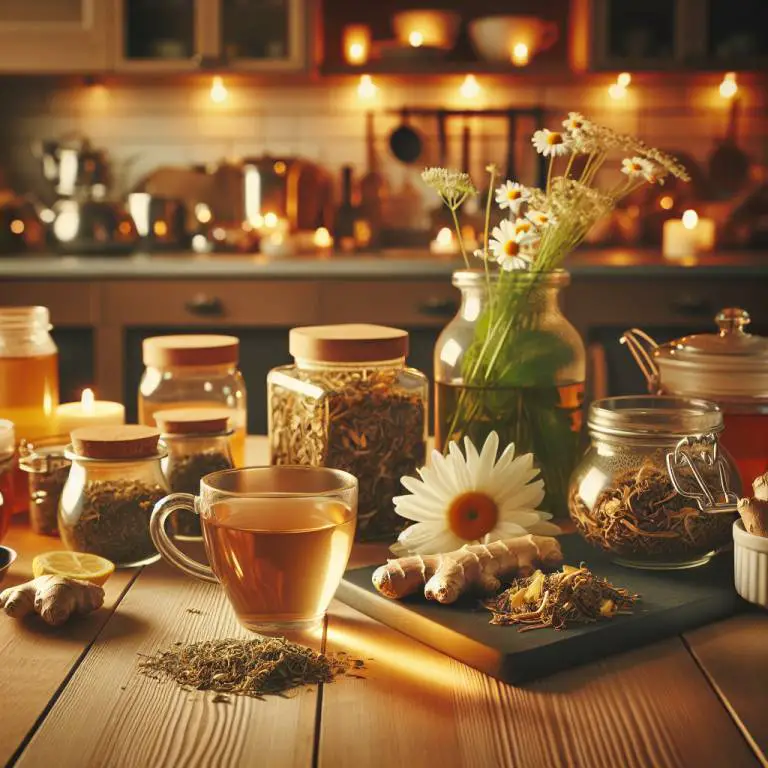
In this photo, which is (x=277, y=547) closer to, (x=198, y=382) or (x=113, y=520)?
(x=113, y=520)

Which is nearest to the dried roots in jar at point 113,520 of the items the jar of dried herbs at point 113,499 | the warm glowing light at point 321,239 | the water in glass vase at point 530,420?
the jar of dried herbs at point 113,499

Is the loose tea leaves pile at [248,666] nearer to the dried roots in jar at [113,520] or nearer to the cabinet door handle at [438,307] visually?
the dried roots in jar at [113,520]

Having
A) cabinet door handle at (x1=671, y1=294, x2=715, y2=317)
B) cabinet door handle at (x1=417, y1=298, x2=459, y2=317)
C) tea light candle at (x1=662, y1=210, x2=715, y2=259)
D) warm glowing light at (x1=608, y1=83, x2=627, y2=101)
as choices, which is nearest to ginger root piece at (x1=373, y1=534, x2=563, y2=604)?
cabinet door handle at (x1=417, y1=298, x2=459, y2=317)

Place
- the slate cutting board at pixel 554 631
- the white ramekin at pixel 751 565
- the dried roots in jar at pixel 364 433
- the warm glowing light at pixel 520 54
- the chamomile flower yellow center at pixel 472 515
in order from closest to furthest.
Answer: the slate cutting board at pixel 554 631
the white ramekin at pixel 751 565
the chamomile flower yellow center at pixel 472 515
the dried roots in jar at pixel 364 433
the warm glowing light at pixel 520 54

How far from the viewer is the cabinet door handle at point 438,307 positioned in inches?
119

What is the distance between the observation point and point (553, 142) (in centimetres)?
107

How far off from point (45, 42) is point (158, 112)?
0.49 meters

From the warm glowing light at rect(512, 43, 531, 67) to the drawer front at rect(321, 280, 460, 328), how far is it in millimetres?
885

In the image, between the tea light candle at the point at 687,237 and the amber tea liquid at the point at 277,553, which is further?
the tea light candle at the point at 687,237

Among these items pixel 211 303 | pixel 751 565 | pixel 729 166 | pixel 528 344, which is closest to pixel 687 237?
pixel 729 166

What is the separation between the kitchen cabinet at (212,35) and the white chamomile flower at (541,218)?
2.42 metres

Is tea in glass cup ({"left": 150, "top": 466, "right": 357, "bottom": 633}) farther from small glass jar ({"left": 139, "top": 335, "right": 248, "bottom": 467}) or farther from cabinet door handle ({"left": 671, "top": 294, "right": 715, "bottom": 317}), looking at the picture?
cabinet door handle ({"left": 671, "top": 294, "right": 715, "bottom": 317})

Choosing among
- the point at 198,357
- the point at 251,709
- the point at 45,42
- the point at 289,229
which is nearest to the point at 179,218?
the point at 289,229

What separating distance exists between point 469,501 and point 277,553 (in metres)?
0.23
